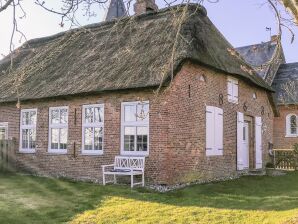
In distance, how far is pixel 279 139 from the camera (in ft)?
97.7

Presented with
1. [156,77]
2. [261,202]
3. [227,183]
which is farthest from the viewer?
[227,183]

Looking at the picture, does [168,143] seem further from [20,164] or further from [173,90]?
[20,164]

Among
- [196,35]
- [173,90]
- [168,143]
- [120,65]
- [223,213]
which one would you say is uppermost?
[196,35]

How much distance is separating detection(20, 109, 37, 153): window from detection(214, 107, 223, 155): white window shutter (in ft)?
24.2

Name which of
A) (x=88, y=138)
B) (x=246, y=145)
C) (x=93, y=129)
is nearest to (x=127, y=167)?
(x=93, y=129)

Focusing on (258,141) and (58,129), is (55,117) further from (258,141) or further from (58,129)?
(258,141)

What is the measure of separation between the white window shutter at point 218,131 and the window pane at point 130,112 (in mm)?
3647

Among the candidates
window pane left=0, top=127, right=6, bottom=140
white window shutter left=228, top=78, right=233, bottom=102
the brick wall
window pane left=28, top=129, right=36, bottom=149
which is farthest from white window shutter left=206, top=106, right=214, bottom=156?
the brick wall

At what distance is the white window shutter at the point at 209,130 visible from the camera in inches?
619

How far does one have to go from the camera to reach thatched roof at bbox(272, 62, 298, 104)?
2878 centimetres

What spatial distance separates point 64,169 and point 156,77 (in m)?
5.50

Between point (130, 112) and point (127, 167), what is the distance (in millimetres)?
1910

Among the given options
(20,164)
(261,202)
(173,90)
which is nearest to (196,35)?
(173,90)

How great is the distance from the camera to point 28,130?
59.3ft
